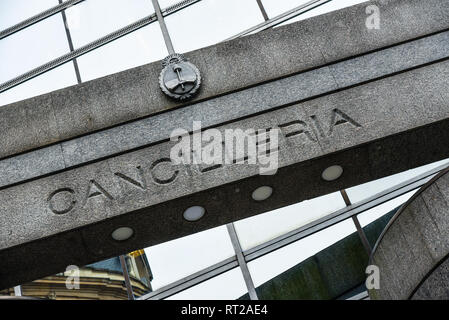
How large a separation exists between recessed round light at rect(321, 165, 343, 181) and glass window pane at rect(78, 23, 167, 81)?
5721 mm

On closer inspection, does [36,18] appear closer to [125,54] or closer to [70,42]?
[70,42]

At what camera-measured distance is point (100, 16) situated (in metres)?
13.7

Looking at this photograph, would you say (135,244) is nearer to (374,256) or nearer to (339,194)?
(374,256)

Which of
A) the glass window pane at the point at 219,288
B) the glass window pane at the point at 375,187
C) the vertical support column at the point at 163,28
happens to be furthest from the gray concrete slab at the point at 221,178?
the vertical support column at the point at 163,28

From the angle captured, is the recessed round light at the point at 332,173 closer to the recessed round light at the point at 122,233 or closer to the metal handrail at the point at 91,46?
the recessed round light at the point at 122,233

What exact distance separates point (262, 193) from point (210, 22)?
6105mm

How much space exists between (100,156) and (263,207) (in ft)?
7.87

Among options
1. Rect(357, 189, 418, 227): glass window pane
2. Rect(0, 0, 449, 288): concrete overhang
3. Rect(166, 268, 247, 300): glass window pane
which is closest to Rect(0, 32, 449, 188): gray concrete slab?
Rect(0, 0, 449, 288): concrete overhang

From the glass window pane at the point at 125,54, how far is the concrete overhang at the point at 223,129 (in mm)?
3965

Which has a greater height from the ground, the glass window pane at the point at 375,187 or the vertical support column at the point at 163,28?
the vertical support column at the point at 163,28

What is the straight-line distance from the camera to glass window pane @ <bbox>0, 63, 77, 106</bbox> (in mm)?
13039

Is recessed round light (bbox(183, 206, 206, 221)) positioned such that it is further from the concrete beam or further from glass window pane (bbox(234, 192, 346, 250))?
glass window pane (bbox(234, 192, 346, 250))

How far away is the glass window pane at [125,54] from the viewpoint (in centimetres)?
1288

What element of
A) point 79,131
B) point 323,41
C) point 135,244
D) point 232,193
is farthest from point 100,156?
point 323,41
